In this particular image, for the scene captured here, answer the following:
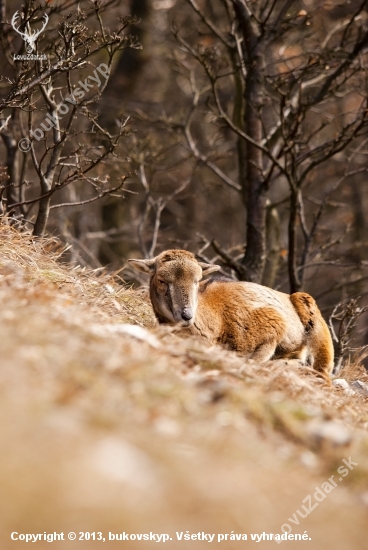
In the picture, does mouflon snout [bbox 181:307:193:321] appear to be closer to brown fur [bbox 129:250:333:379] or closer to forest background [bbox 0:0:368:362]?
brown fur [bbox 129:250:333:379]

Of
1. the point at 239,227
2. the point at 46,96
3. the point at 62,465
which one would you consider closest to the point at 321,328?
the point at 46,96

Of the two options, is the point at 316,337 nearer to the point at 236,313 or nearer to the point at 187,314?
the point at 236,313

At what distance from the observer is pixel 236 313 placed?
7664mm

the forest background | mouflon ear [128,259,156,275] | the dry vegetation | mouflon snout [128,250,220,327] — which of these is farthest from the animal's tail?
the dry vegetation

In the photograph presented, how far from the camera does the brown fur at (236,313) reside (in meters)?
7.26

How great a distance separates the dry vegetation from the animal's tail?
8.23ft

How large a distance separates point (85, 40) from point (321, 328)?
4.38 meters

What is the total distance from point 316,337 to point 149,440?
16.2ft

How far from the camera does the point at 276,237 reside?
12.6 m

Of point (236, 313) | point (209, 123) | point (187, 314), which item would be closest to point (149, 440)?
point (187, 314)

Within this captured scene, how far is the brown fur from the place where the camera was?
286 inches

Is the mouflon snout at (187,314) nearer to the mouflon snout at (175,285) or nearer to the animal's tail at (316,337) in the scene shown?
the mouflon snout at (175,285)

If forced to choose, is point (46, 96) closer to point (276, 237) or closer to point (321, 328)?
point (321, 328)

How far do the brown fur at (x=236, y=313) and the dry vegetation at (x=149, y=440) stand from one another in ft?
5.32
